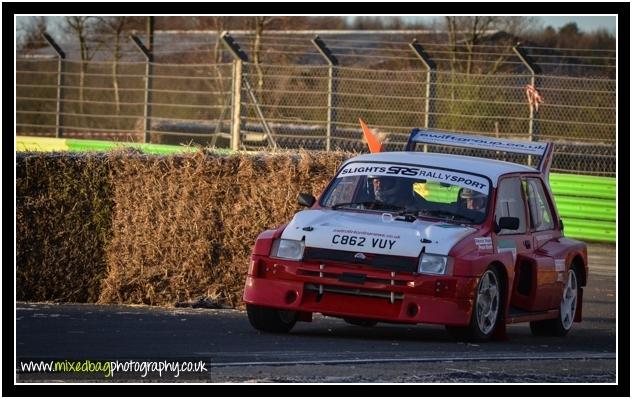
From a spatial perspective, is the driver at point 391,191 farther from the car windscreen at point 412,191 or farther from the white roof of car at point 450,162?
the white roof of car at point 450,162

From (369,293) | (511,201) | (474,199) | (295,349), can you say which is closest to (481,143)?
(511,201)

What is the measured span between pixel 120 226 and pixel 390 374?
16.7ft

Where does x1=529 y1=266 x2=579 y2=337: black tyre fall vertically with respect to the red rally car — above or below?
below

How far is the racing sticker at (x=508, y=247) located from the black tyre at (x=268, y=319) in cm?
175

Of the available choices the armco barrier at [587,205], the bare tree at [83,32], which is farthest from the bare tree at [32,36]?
the armco barrier at [587,205]

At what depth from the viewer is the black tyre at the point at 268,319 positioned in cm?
1066

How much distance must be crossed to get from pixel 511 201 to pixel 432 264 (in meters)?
1.82

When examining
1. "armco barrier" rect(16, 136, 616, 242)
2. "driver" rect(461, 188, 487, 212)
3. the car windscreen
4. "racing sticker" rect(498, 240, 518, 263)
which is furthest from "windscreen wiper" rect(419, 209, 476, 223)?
"armco barrier" rect(16, 136, 616, 242)

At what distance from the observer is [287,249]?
34.5 feet

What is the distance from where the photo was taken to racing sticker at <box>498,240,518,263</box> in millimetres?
10938

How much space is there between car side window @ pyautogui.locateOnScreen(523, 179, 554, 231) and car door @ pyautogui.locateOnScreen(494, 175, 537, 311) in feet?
0.78

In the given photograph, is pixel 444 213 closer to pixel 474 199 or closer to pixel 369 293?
pixel 474 199

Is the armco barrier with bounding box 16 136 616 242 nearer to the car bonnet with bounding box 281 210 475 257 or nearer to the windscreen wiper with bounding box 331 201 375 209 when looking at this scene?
the windscreen wiper with bounding box 331 201 375 209
